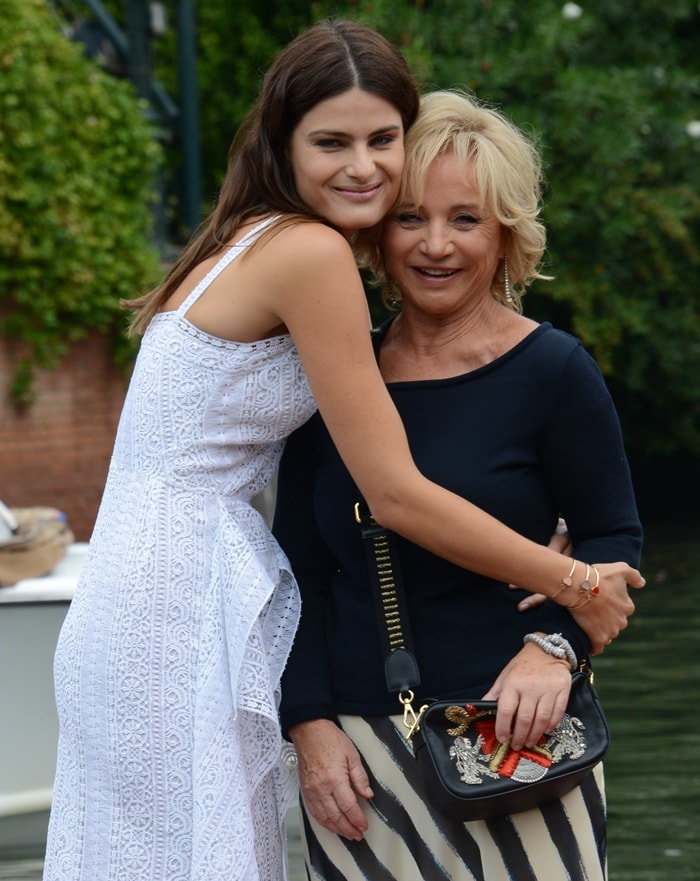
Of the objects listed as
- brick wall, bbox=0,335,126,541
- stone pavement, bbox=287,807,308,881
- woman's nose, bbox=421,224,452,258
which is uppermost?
woman's nose, bbox=421,224,452,258

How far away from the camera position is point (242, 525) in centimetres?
240

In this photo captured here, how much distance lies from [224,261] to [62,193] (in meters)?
7.53

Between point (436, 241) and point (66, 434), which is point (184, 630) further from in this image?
point (66, 434)

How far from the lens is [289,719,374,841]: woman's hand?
233 cm

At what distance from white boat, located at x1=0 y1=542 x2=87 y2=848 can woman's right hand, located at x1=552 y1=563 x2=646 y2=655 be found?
2482 millimetres

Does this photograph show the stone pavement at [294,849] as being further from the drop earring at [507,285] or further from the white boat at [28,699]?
the drop earring at [507,285]

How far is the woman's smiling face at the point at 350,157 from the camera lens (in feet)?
7.55

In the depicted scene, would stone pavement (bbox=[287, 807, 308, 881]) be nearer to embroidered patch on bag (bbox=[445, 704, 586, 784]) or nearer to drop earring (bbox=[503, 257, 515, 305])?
embroidered patch on bag (bbox=[445, 704, 586, 784])

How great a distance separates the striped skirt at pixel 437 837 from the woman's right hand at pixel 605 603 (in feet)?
0.75

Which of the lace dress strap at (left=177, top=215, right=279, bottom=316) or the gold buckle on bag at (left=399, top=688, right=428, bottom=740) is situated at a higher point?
the lace dress strap at (left=177, top=215, right=279, bottom=316)

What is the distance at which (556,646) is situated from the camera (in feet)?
7.41

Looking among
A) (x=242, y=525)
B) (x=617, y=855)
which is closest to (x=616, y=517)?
(x=242, y=525)

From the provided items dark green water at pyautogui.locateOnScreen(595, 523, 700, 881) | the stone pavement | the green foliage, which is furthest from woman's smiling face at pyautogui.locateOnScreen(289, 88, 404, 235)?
the green foliage

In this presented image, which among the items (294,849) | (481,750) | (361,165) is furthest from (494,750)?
(294,849)
